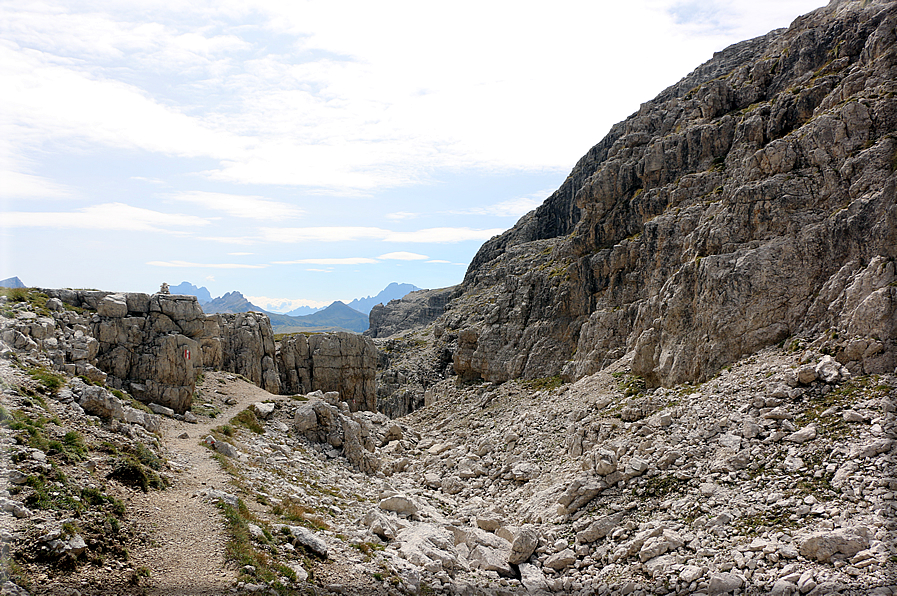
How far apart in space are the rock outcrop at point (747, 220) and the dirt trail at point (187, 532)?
31.3m

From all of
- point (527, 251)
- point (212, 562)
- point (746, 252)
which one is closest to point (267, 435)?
point (212, 562)

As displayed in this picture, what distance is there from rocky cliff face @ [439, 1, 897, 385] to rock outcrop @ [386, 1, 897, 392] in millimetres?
110

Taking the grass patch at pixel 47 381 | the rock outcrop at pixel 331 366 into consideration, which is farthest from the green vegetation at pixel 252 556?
the rock outcrop at pixel 331 366

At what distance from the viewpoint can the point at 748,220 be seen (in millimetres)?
36719

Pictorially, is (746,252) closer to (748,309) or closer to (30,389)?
(748,309)

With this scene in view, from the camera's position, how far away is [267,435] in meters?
40.0

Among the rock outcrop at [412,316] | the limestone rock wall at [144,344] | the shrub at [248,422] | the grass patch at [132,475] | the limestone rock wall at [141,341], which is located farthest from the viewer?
the rock outcrop at [412,316]

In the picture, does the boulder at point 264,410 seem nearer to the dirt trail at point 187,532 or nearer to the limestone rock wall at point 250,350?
the dirt trail at point 187,532

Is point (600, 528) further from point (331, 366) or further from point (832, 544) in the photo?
point (331, 366)

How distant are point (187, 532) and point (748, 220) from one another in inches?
1594

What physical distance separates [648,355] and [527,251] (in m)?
57.9

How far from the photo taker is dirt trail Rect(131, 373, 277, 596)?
1525 cm

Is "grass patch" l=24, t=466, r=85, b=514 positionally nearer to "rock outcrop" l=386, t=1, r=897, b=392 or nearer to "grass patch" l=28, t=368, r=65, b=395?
"grass patch" l=28, t=368, r=65, b=395

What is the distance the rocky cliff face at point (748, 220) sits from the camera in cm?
2944
